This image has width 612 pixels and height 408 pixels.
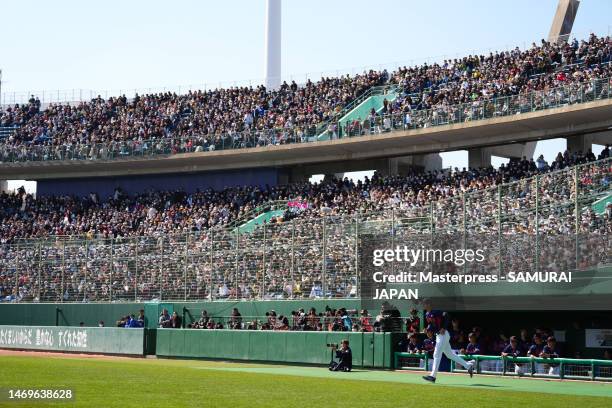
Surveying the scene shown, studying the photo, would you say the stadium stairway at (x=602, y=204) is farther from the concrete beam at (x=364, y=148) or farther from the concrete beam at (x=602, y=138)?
the concrete beam at (x=602, y=138)

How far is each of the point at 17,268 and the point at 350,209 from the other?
15755 mm

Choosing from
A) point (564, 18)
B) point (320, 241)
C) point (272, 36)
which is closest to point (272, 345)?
point (320, 241)

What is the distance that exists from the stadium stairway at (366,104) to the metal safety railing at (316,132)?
44 centimetres

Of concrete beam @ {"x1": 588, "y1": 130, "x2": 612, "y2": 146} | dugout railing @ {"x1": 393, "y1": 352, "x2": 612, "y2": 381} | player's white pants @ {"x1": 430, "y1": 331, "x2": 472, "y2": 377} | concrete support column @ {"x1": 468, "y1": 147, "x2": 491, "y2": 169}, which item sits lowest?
dugout railing @ {"x1": 393, "y1": 352, "x2": 612, "y2": 381}

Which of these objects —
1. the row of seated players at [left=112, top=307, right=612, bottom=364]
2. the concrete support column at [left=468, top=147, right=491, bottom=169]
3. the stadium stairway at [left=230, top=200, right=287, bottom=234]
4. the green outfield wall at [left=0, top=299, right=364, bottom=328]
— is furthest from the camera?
the stadium stairway at [left=230, top=200, right=287, bottom=234]

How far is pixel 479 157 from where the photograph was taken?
49375 millimetres

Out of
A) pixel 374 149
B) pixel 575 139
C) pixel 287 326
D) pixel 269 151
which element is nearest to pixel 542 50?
pixel 575 139

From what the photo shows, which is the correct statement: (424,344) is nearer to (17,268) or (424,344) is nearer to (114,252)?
(114,252)

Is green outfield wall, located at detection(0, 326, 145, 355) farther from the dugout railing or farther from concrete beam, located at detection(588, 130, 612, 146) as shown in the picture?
concrete beam, located at detection(588, 130, 612, 146)

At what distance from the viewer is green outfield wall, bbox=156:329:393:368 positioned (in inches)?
1219

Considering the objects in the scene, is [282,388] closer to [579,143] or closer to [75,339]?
[75,339]

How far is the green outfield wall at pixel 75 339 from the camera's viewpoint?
39656 millimetres

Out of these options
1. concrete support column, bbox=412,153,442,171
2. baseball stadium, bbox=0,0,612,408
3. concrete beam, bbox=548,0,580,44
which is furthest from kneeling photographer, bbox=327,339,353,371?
concrete beam, bbox=548,0,580,44

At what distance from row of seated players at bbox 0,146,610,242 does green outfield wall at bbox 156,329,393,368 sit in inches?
343
